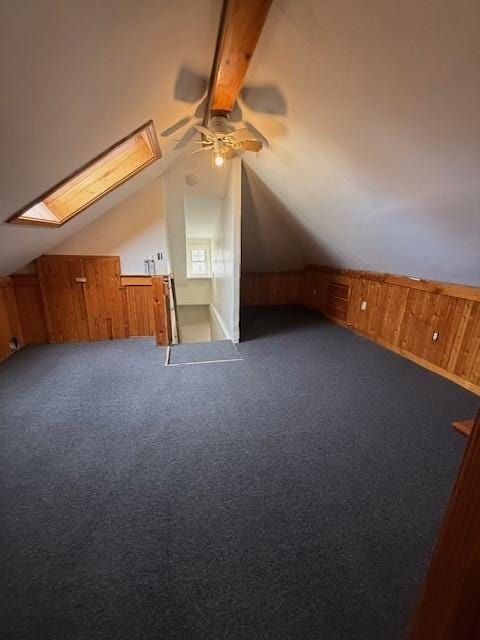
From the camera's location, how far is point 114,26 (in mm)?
1250

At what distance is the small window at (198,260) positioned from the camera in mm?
7441

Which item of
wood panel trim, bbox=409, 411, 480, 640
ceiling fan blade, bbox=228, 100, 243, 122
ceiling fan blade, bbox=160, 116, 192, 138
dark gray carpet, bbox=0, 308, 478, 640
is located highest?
ceiling fan blade, bbox=228, 100, 243, 122

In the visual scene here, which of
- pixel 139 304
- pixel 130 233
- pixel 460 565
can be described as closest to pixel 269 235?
pixel 130 233

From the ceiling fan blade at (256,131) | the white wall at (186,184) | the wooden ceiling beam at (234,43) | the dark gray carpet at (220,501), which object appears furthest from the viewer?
the white wall at (186,184)

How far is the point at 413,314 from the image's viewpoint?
11.7 feet

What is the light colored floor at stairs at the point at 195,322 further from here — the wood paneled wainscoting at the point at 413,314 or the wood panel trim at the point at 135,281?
the wood panel trim at the point at 135,281

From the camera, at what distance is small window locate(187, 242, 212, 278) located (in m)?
7.44

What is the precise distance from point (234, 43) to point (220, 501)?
2.62 meters

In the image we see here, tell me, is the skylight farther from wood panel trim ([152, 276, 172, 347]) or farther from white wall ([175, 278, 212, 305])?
white wall ([175, 278, 212, 305])

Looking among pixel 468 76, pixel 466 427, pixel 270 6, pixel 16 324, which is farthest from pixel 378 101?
pixel 16 324

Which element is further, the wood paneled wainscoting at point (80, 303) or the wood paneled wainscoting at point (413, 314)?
the wood paneled wainscoting at point (80, 303)

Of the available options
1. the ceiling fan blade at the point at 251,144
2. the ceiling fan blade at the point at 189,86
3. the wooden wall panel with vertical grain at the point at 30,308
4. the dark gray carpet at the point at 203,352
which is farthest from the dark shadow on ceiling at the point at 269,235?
the wooden wall panel with vertical grain at the point at 30,308

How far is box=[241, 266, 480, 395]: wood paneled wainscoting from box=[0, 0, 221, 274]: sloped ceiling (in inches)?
125

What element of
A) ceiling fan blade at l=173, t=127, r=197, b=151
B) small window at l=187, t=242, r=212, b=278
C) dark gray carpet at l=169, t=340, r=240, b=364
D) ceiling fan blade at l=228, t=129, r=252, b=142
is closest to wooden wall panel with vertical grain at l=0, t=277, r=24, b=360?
dark gray carpet at l=169, t=340, r=240, b=364
